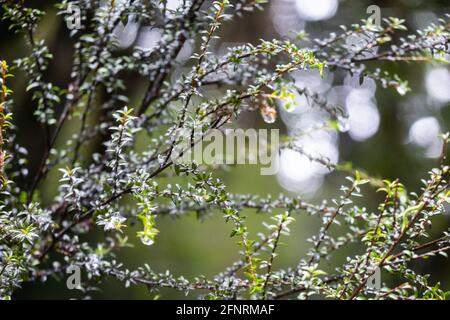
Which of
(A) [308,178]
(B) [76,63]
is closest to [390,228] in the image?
(B) [76,63]

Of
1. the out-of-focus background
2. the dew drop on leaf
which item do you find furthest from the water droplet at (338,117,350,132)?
the out-of-focus background

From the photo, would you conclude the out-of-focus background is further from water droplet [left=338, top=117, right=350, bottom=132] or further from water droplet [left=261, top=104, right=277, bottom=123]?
water droplet [left=261, top=104, right=277, bottom=123]

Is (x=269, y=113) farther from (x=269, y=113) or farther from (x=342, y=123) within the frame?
→ (x=342, y=123)

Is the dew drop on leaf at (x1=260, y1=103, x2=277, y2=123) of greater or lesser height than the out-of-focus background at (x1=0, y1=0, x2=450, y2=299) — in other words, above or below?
below

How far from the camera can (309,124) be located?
325 centimetres

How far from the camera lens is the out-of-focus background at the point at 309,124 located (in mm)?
2572

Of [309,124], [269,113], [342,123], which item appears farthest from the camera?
[309,124]

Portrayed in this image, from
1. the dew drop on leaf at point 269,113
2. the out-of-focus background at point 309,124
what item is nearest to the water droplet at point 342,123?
the dew drop on leaf at point 269,113

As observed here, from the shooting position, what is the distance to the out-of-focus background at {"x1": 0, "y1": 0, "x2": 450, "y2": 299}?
257 centimetres

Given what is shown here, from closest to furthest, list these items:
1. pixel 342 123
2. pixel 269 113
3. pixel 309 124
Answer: pixel 269 113
pixel 342 123
pixel 309 124

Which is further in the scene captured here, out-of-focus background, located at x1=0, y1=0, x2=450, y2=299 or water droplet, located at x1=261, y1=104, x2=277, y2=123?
out-of-focus background, located at x1=0, y1=0, x2=450, y2=299

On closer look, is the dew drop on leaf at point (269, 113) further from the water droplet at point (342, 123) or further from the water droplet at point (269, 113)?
the water droplet at point (342, 123)

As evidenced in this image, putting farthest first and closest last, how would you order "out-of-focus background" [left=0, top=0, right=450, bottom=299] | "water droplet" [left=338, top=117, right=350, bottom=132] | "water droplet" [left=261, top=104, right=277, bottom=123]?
1. "out-of-focus background" [left=0, top=0, right=450, bottom=299]
2. "water droplet" [left=338, top=117, right=350, bottom=132]
3. "water droplet" [left=261, top=104, right=277, bottom=123]

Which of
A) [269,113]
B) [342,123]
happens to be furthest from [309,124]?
[269,113]
